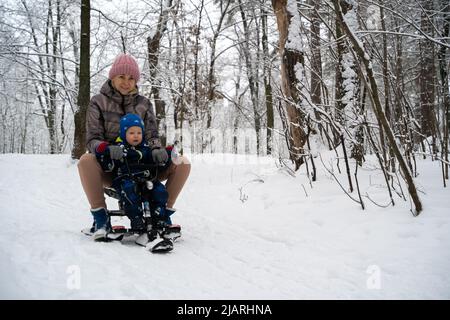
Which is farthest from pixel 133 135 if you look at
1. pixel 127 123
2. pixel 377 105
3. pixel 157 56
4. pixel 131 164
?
pixel 157 56

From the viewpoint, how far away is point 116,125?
8.84 ft

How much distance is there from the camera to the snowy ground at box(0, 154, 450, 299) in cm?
158

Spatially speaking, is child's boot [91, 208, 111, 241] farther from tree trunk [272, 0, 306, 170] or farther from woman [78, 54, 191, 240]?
tree trunk [272, 0, 306, 170]

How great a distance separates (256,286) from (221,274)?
24 cm

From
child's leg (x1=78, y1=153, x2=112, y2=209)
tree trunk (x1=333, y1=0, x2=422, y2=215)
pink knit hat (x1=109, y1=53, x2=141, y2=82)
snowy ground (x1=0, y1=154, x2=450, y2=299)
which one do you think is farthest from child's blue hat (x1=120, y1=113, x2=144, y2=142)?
tree trunk (x1=333, y1=0, x2=422, y2=215)

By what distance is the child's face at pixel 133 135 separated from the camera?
8.14 feet

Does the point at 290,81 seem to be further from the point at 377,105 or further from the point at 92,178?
the point at 92,178

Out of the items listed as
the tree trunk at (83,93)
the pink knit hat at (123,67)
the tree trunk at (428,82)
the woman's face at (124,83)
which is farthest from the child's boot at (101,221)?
the tree trunk at (83,93)

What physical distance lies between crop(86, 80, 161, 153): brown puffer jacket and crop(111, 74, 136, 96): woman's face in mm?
34

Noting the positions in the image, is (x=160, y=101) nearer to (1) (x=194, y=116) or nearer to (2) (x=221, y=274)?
(1) (x=194, y=116)

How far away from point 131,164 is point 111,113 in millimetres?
552

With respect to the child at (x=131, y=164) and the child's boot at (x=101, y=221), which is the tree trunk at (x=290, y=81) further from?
the child's boot at (x=101, y=221)

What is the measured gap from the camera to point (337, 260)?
2.07 m
